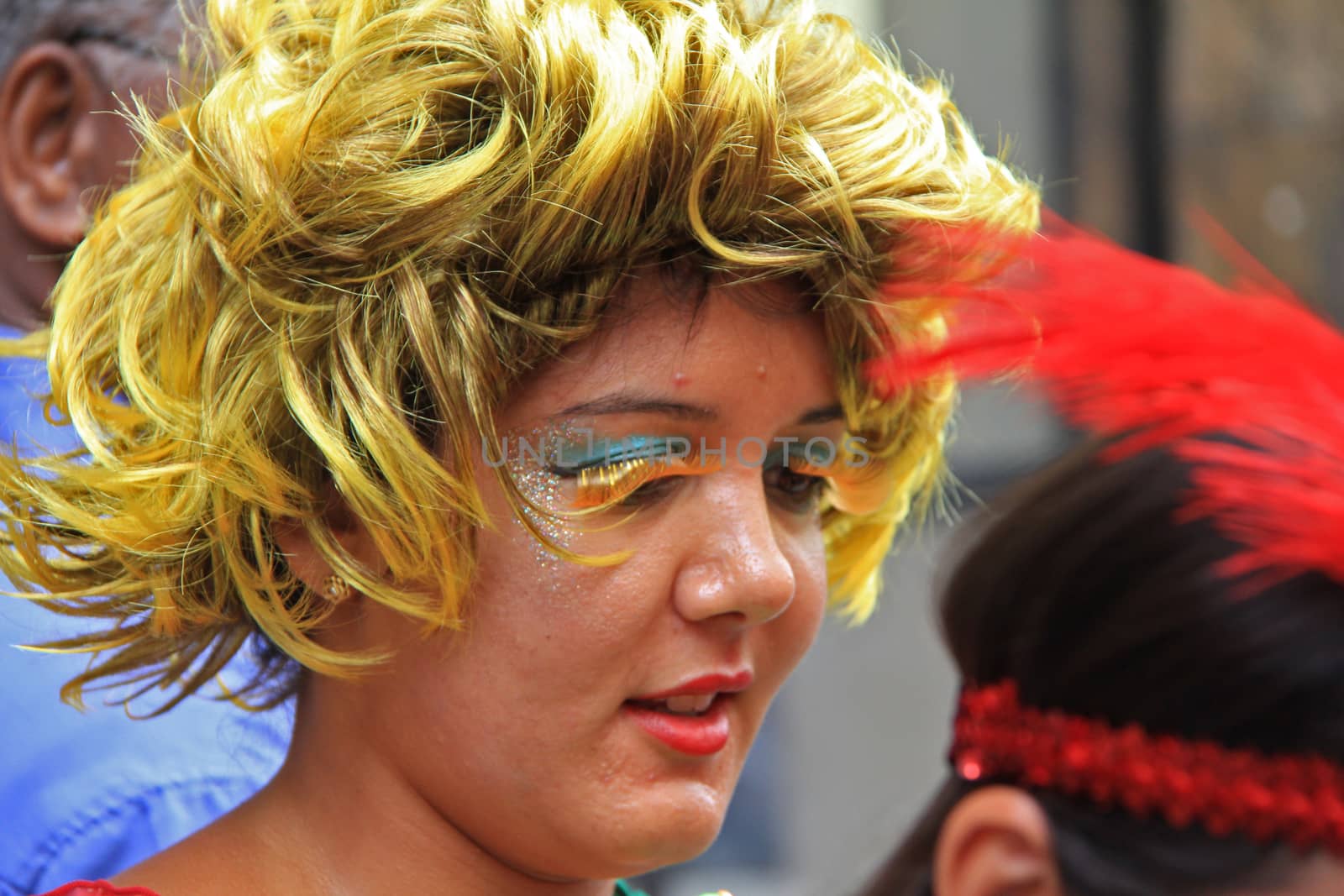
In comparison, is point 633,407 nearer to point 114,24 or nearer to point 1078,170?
point 114,24

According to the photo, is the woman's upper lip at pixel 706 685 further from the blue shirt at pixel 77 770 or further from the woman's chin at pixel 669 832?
the blue shirt at pixel 77 770

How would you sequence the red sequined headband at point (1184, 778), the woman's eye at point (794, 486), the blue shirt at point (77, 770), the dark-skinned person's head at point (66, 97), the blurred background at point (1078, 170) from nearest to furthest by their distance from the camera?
the red sequined headband at point (1184, 778), the woman's eye at point (794, 486), the blue shirt at point (77, 770), the dark-skinned person's head at point (66, 97), the blurred background at point (1078, 170)

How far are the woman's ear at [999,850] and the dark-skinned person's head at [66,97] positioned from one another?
1449 mm

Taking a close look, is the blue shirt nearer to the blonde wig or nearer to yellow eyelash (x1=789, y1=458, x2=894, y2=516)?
the blonde wig

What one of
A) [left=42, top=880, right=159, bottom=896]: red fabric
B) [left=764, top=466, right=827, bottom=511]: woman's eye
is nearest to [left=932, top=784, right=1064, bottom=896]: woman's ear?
[left=764, top=466, right=827, bottom=511]: woman's eye

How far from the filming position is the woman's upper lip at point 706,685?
1.50 metres

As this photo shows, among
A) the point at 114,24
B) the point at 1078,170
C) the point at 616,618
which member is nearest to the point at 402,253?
the point at 616,618

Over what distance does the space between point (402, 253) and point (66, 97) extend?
98cm

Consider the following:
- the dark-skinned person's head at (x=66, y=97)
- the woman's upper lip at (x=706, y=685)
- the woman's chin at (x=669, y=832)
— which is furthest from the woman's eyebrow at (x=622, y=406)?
the dark-skinned person's head at (x=66, y=97)

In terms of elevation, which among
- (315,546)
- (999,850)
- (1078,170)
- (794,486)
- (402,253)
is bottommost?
(1078,170)

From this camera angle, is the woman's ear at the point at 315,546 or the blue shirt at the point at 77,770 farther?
the blue shirt at the point at 77,770

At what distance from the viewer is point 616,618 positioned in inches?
57.8

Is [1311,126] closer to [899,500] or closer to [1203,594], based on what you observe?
[899,500]

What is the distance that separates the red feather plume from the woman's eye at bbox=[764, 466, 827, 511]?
263 millimetres
